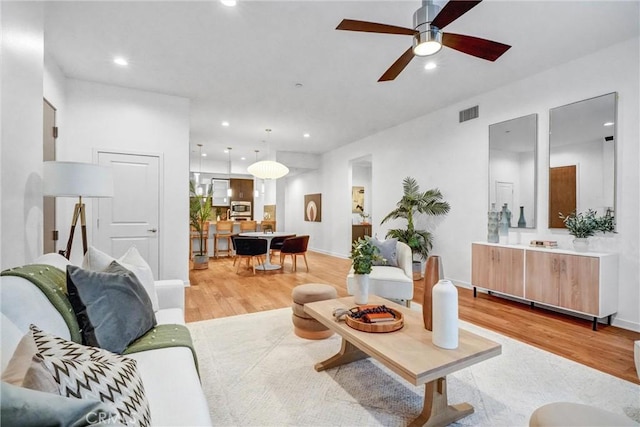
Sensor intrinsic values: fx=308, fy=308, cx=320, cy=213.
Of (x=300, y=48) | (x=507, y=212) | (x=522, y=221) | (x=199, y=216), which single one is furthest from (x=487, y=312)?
(x=199, y=216)

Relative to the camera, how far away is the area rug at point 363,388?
179 centimetres

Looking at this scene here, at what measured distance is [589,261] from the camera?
3131mm

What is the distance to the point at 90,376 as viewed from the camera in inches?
31.7

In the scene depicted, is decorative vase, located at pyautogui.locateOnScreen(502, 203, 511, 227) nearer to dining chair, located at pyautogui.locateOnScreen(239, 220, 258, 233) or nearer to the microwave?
dining chair, located at pyautogui.locateOnScreen(239, 220, 258, 233)

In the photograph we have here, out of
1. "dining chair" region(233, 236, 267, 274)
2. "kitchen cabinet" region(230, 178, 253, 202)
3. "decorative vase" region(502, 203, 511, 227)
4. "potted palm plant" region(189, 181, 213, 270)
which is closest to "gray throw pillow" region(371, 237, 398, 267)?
"decorative vase" region(502, 203, 511, 227)

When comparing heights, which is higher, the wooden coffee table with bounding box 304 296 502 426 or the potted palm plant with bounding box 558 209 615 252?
the potted palm plant with bounding box 558 209 615 252

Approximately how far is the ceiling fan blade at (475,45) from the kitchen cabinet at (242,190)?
939cm

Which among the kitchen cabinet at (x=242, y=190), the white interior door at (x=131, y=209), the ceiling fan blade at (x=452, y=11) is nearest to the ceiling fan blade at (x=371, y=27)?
the ceiling fan blade at (x=452, y=11)

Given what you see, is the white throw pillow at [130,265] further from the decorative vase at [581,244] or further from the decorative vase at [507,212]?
the decorative vase at [507,212]

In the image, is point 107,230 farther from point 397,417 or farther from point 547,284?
point 547,284

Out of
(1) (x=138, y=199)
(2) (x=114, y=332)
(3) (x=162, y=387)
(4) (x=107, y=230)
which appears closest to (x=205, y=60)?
(1) (x=138, y=199)

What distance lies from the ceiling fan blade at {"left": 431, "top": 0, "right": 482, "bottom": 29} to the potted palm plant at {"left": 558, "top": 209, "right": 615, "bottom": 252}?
9.07 ft

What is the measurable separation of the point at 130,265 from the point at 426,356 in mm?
1930

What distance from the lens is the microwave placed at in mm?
10680
